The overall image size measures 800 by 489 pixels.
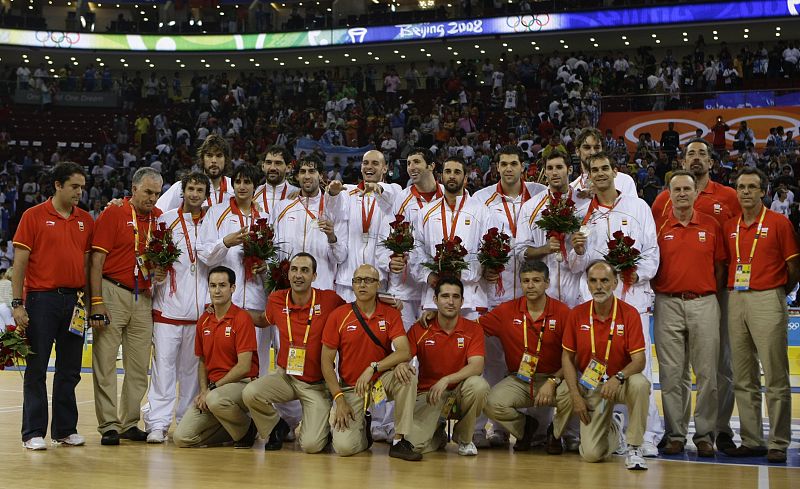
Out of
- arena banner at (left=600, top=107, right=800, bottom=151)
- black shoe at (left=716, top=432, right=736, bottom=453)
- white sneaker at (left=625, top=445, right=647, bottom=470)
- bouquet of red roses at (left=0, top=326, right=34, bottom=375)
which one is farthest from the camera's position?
arena banner at (left=600, top=107, right=800, bottom=151)

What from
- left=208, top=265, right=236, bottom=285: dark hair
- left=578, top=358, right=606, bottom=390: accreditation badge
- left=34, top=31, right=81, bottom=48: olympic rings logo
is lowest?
left=578, top=358, right=606, bottom=390: accreditation badge

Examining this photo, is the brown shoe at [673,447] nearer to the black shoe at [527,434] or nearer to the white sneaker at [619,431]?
the white sneaker at [619,431]

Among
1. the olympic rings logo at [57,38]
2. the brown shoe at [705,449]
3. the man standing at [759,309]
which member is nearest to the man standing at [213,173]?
the man standing at [759,309]

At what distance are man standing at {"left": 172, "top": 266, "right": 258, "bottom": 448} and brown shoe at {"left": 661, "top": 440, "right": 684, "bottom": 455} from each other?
12.1 feet

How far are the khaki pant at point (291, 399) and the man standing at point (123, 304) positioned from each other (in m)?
1.19

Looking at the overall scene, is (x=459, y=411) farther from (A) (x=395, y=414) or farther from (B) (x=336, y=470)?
(B) (x=336, y=470)

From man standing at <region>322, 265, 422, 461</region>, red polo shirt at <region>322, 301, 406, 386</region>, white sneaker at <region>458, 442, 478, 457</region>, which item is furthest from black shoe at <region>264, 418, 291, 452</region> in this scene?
white sneaker at <region>458, 442, 478, 457</region>

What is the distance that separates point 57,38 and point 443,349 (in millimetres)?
32111

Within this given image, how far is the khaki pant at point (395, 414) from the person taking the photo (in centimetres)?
771

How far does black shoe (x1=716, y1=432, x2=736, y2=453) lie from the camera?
8.25 m

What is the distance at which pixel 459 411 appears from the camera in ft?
26.0

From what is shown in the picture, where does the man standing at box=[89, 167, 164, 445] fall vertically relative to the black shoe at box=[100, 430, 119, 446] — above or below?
above

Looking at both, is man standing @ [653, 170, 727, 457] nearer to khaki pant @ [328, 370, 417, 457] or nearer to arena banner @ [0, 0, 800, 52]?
khaki pant @ [328, 370, 417, 457]

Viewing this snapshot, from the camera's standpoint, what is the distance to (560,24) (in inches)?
1212
